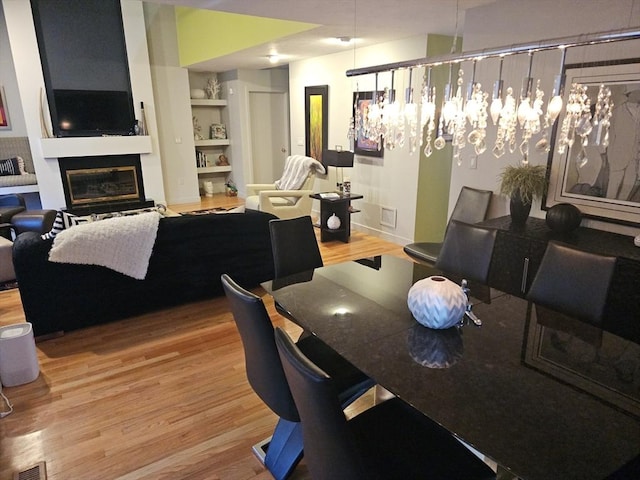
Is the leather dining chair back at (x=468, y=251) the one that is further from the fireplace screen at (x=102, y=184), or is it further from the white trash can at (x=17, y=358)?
the fireplace screen at (x=102, y=184)

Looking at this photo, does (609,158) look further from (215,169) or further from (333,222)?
(215,169)

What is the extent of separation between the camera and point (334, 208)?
528cm

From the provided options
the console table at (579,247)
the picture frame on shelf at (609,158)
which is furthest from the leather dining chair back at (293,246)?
the picture frame on shelf at (609,158)

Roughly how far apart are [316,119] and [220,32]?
68.9 inches

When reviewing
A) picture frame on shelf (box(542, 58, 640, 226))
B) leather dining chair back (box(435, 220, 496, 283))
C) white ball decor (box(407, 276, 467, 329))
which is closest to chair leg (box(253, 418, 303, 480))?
white ball decor (box(407, 276, 467, 329))

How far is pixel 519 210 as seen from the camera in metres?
3.16

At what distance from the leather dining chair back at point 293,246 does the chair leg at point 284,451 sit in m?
0.88

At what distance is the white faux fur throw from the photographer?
2857mm

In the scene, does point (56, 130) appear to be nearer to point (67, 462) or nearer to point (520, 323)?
point (67, 462)

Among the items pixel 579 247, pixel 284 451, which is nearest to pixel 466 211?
pixel 579 247

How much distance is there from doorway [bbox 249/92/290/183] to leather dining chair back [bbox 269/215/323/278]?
5.59m

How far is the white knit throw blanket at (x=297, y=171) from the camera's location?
18.1 feet

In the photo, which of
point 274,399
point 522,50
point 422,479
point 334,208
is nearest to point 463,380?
point 422,479

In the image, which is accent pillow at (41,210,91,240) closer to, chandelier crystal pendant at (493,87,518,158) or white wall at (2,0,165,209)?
Result: white wall at (2,0,165,209)
